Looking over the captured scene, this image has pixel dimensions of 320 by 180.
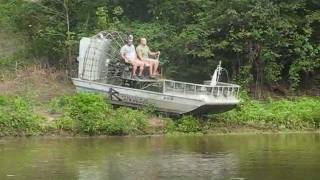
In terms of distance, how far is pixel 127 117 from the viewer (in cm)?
2131

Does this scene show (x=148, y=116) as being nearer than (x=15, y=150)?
No

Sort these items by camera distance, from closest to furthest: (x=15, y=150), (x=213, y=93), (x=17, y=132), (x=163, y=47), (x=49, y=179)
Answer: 1. (x=49, y=179)
2. (x=15, y=150)
3. (x=17, y=132)
4. (x=213, y=93)
5. (x=163, y=47)

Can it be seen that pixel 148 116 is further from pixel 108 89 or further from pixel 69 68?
pixel 69 68

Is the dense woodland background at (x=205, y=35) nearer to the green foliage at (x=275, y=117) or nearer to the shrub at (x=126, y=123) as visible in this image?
the green foliage at (x=275, y=117)

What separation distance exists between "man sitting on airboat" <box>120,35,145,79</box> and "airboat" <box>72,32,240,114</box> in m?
0.26

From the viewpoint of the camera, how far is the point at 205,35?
→ 27.6 metres

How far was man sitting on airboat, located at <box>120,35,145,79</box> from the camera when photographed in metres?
23.5

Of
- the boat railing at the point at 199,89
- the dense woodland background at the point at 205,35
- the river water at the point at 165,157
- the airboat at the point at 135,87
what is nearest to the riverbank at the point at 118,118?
the airboat at the point at 135,87

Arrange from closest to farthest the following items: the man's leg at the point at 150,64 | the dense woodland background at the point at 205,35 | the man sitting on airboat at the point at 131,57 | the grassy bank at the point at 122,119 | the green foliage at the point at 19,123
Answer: the green foliage at the point at 19,123, the grassy bank at the point at 122,119, the man sitting on airboat at the point at 131,57, the man's leg at the point at 150,64, the dense woodland background at the point at 205,35

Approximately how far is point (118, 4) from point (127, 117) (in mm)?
11206

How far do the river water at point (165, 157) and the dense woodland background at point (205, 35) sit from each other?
6.82 m

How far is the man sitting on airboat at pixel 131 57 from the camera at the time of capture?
23.5 meters

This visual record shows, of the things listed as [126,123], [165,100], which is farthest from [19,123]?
[165,100]

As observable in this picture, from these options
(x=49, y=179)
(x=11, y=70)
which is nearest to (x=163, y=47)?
(x=11, y=70)
